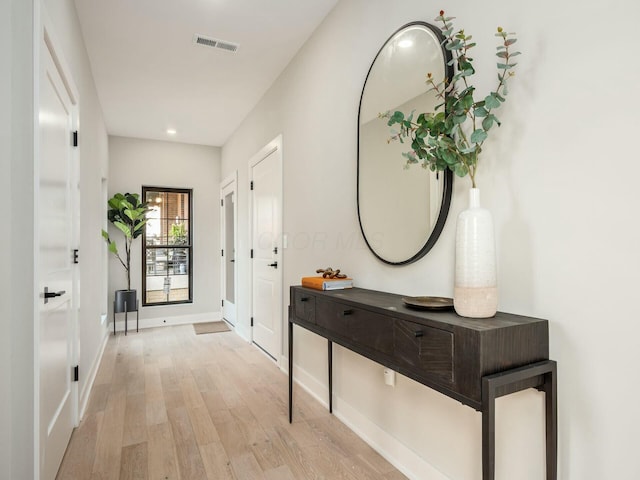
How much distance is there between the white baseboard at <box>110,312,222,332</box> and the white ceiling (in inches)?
110

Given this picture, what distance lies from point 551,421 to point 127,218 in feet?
17.6

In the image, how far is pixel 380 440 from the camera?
2.12 m

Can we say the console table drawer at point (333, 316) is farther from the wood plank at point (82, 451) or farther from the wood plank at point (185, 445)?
the wood plank at point (82, 451)

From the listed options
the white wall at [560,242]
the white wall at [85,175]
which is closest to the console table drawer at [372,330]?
the white wall at [560,242]

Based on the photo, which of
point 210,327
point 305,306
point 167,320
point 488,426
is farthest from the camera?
point 167,320

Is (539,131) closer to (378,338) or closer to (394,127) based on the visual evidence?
(394,127)

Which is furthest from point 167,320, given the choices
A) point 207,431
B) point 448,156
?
point 448,156

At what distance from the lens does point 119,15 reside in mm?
2758

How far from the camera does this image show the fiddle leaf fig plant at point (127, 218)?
203 inches

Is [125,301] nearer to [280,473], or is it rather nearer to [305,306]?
[305,306]

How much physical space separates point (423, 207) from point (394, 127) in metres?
0.52

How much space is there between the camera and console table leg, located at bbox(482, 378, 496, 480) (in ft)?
3.54

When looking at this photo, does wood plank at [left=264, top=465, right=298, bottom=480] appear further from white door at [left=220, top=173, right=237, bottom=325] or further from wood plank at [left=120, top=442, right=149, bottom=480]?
white door at [left=220, top=173, right=237, bottom=325]

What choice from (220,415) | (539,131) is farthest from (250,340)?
(539,131)
